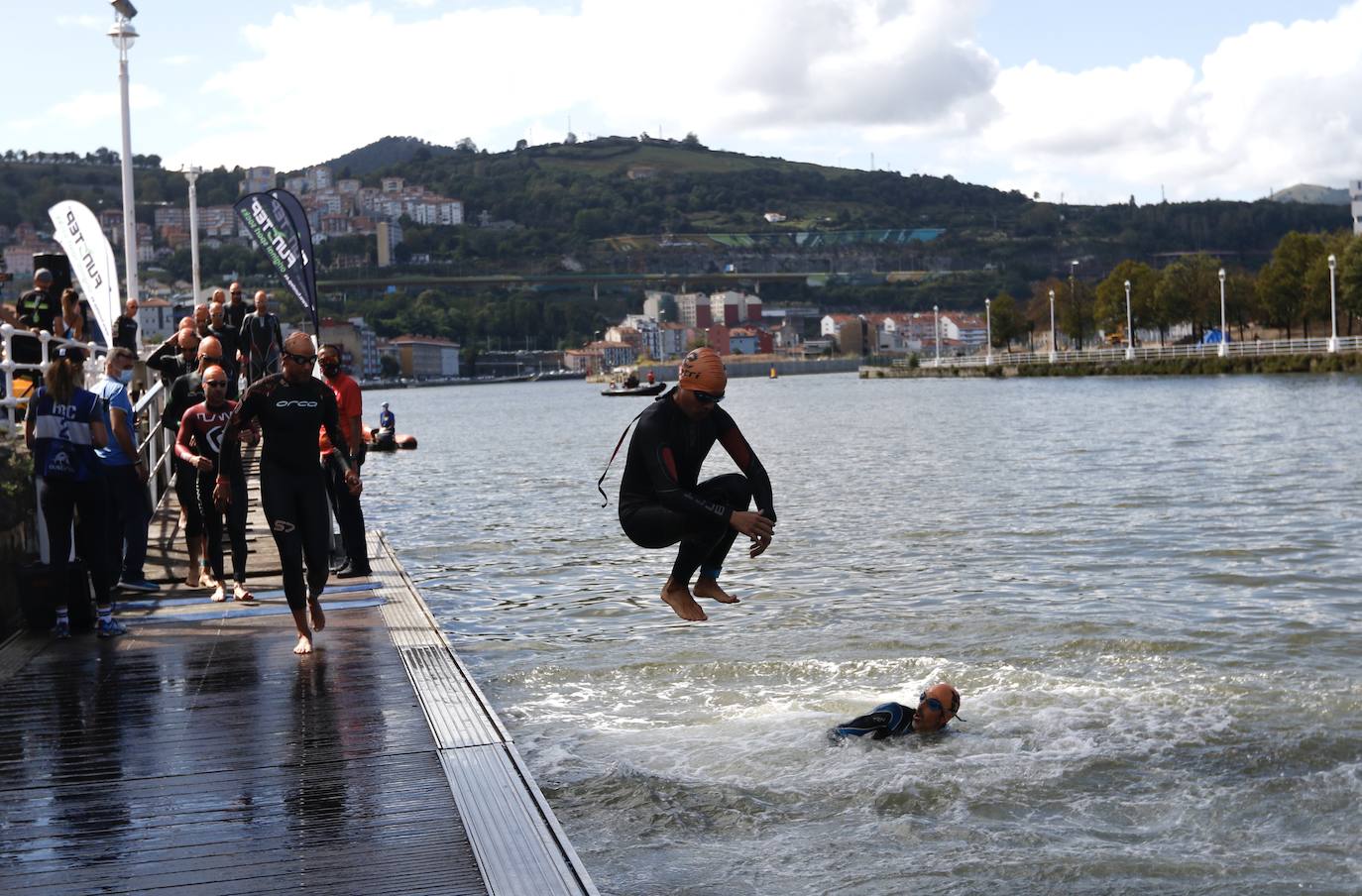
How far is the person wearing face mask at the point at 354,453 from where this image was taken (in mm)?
14062

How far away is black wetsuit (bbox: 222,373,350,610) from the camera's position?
10.6 metres

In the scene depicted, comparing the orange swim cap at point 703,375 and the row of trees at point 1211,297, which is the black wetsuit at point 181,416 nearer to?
the orange swim cap at point 703,375

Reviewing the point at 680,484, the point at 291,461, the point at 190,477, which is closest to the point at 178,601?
the point at 190,477

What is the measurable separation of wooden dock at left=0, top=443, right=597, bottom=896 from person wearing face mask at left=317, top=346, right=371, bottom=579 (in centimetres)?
210

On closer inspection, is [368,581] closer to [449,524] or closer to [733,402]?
[449,524]

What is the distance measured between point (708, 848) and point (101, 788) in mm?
3451

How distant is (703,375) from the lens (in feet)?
26.3

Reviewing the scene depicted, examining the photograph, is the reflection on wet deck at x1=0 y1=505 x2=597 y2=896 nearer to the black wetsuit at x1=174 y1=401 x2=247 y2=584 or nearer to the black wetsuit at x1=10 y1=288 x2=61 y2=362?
the black wetsuit at x1=174 y1=401 x2=247 y2=584

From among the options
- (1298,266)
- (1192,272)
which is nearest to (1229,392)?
(1298,266)

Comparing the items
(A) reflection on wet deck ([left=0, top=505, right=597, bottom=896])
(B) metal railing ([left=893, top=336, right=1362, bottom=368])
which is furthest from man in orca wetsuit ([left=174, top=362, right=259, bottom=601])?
(B) metal railing ([left=893, top=336, right=1362, bottom=368])

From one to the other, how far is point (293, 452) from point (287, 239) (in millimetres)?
9153

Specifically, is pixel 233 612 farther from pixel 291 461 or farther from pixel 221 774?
pixel 221 774

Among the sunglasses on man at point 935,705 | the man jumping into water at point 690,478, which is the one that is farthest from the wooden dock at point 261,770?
the sunglasses on man at point 935,705

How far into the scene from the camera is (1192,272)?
420 feet
